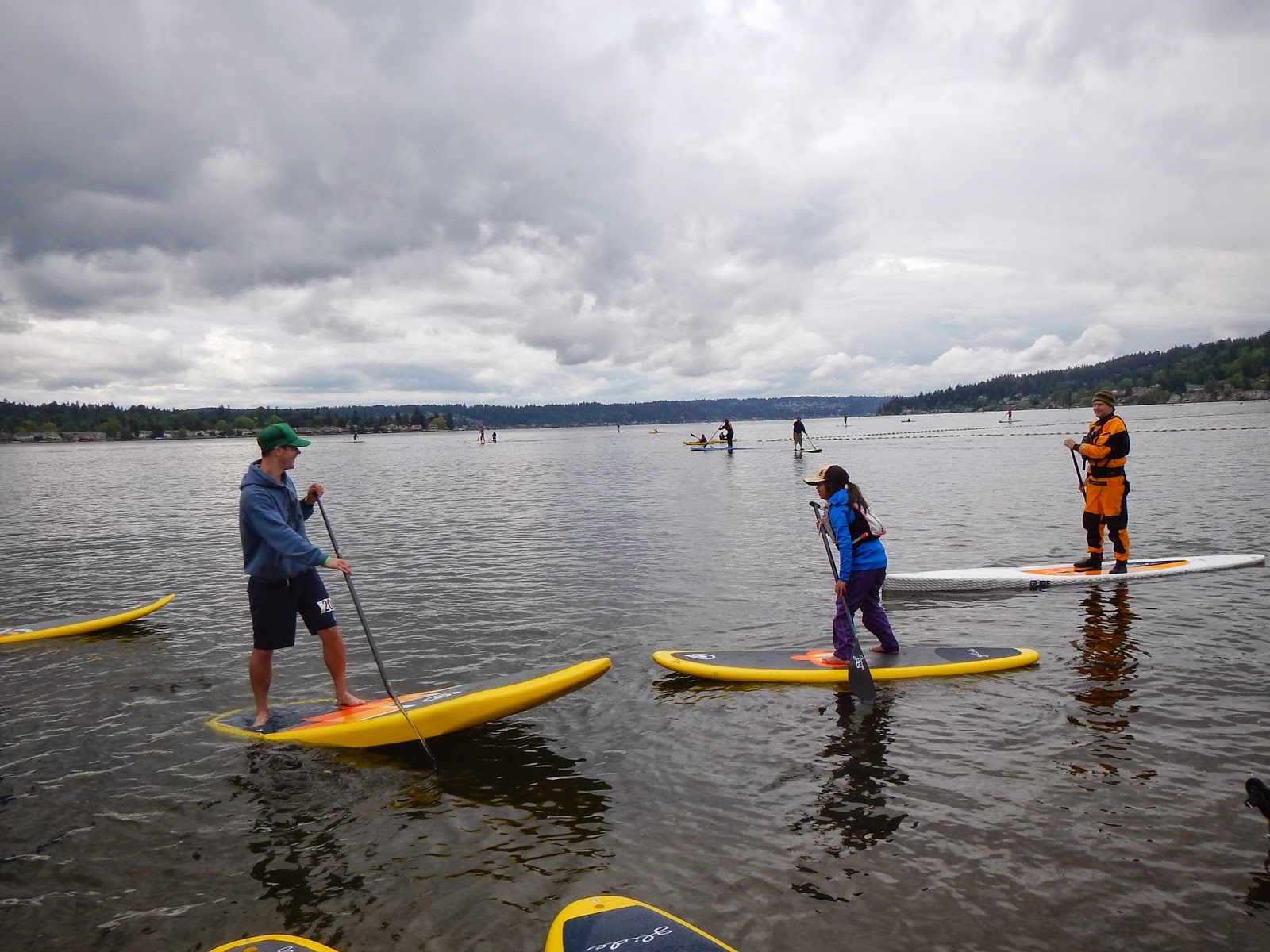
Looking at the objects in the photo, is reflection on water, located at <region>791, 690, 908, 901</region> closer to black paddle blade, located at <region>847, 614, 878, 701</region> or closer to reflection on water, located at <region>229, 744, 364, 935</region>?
black paddle blade, located at <region>847, 614, 878, 701</region>

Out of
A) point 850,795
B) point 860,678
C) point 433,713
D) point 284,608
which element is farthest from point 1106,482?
point 284,608

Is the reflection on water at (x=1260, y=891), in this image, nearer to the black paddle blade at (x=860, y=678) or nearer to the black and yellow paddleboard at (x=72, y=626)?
the black paddle blade at (x=860, y=678)

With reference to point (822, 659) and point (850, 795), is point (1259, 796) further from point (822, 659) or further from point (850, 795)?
point (822, 659)

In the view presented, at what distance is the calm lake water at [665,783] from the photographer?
4.98 m

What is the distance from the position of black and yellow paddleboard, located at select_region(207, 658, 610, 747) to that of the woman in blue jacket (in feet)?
10.1

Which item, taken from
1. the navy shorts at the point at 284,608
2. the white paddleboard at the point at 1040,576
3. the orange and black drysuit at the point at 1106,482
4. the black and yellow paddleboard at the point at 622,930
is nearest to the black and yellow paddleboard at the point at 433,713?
the navy shorts at the point at 284,608

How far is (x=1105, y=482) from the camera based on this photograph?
12.8 meters

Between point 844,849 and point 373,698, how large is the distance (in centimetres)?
579

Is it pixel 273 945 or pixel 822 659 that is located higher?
pixel 822 659

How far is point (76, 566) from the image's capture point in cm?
1891

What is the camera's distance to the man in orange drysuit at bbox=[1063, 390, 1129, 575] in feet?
40.9

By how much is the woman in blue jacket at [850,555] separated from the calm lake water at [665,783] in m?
0.85

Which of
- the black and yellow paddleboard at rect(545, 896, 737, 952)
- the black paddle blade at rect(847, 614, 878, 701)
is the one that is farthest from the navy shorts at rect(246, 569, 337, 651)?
the black paddle blade at rect(847, 614, 878, 701)

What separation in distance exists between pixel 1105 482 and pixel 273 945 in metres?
13.4
